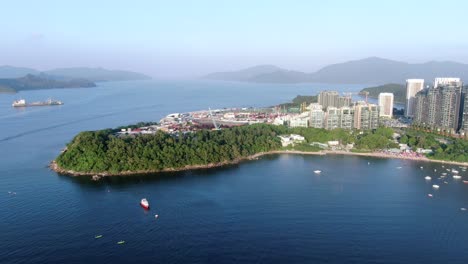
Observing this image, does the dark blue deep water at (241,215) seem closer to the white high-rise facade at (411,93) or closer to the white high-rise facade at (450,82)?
the white high-rise facade at (450,82)

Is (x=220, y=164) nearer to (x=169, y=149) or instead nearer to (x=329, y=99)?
(x=169, y=149)

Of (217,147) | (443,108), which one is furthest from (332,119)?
(217,147)

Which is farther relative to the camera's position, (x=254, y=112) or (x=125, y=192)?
(x=254, y=112)

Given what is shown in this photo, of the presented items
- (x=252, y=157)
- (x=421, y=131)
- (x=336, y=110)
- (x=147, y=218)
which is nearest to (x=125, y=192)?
(x=147, y=218)

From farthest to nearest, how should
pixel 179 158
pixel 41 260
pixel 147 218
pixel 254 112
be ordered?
1. pixel 254 112
2. pixel 179 158
3. pixel 147 218
4. pixel 41 260

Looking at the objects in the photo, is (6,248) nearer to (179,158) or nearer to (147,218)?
(147,218)

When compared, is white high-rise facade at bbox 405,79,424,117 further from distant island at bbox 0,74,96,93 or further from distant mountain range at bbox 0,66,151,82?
distant mountain range at bbox 0,66,151,82

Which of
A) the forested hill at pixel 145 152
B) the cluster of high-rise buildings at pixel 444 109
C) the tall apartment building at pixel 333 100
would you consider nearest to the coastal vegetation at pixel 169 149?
the forested hill at pixel 145 152

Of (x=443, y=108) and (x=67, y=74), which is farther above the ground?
(x=67, y=74)
